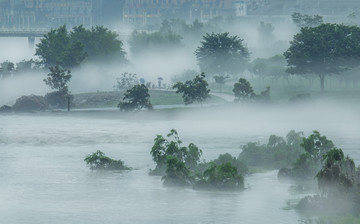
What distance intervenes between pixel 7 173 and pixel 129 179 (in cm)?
1103

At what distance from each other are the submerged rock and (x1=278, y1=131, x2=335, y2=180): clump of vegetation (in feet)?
253

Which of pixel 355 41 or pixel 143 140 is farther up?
pixel 355 41

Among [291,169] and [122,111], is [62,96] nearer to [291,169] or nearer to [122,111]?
[122,111]

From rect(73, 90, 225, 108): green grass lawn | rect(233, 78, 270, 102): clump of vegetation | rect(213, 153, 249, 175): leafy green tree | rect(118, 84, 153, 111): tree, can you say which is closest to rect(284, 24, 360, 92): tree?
rect(73, 90, 225, 108): green grass lawn

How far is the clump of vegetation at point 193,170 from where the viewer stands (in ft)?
243

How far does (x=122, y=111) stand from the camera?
139625 mm

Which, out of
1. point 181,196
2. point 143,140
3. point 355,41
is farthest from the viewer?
point 355,41

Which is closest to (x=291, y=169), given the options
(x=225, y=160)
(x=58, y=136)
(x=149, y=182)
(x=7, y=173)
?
(x=225, y=160)

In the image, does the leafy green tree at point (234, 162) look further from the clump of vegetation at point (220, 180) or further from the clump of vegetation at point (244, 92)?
the clump of vegetation at point (244, 92)

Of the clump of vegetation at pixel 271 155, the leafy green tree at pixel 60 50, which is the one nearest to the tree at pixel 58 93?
the leafy green tree at pixel 60 50

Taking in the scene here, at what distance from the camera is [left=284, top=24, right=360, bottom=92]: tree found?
15188 centimetres

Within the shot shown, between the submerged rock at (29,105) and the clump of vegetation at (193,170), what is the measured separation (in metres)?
70.3

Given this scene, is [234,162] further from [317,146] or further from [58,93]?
[58,93]

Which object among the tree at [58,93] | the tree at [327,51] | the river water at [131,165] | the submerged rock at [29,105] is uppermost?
the tree at [327,51]
